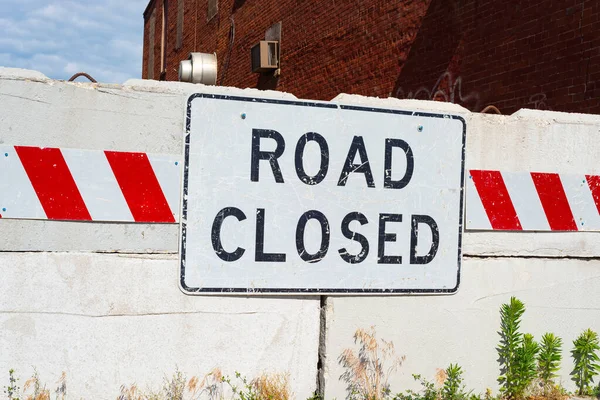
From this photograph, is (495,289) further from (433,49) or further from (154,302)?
(433,49)

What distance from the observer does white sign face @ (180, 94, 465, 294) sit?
146 inches

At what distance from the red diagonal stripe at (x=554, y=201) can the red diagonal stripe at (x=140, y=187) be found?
229 cm

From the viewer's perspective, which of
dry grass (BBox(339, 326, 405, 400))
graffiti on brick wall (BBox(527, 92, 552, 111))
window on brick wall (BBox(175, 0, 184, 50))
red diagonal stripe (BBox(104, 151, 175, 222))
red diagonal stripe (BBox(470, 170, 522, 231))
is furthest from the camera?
window on brick wall (BBox(175, 0, 184, 50))

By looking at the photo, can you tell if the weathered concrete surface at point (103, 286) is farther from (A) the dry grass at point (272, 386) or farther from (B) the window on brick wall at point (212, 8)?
(B) the window on brick wall at point (212, 8)

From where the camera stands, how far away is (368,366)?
4.00 m

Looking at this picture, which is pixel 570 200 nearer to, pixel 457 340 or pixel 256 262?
pixel 457 340

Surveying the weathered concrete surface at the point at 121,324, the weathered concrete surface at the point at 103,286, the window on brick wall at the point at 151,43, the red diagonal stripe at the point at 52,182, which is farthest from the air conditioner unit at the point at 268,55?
the window on brick wall at the point at 151,43

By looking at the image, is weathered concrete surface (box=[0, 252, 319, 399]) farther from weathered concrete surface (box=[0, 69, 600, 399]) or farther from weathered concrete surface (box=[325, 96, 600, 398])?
weathered concrete surface (box=[325, 96, 600, 398])

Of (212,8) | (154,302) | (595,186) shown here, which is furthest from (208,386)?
(212,8)

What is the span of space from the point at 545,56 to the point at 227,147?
17.6 feet

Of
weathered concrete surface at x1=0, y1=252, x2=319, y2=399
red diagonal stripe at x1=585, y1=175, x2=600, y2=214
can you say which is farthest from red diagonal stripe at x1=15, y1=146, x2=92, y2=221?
red diagonal stripe at x1=585, y1=175, x2=600, y2=214

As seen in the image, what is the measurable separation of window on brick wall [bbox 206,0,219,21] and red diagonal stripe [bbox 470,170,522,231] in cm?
1659

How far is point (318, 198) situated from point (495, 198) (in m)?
1.15

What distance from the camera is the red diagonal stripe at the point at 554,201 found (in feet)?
14.4
